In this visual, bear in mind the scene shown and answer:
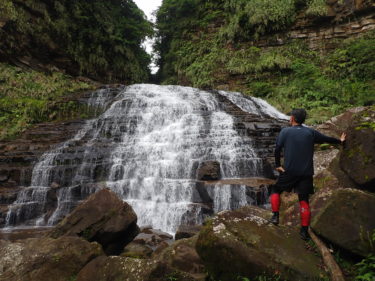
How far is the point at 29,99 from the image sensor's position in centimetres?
1636

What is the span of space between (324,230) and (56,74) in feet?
68.8

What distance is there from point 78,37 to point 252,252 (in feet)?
78.2

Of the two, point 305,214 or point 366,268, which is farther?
point 305,214

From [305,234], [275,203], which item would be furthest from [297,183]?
[305,234]

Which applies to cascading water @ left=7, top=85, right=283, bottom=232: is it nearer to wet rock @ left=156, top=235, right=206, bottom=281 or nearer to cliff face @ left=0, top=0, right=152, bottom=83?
wet rock @ left=156, top=235, right=206, bottom=281

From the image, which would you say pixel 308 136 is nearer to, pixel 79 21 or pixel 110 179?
pixel 110 179

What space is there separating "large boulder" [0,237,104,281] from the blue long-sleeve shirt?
3.39 metres

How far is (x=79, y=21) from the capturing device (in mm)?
23234

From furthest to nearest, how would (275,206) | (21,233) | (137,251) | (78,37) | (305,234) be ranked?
(78,37), (21,233), (137,251), (275,206), (305,234)

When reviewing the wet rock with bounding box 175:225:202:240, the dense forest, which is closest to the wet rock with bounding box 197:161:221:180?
the wet rock with bounding box 175:225:202:240

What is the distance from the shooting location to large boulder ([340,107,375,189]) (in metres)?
4.12

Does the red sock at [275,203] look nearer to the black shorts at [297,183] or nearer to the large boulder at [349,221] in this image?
the black shorts at [297,183]

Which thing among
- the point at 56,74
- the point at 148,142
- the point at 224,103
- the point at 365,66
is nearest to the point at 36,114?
the point at 56,74

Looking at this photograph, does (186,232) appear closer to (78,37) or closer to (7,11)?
(7,11)
